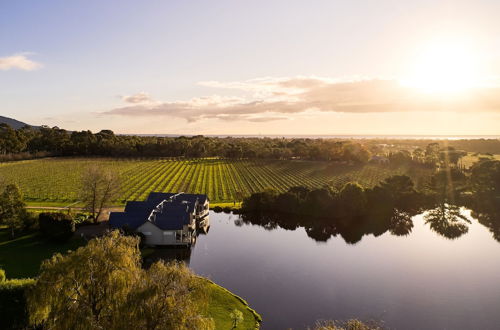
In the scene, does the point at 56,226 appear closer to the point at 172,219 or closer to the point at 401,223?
the point at 172,219

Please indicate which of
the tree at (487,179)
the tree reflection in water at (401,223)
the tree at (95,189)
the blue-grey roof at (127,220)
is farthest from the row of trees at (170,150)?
the blue-grey roof at (127,220)

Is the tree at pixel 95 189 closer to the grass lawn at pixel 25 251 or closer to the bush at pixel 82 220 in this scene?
the bush at pixel 82 220

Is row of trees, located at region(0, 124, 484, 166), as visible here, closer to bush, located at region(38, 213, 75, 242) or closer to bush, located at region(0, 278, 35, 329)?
bush, located at region(38, 213, 75, 242)

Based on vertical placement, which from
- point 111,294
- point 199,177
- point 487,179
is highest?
point 111,294

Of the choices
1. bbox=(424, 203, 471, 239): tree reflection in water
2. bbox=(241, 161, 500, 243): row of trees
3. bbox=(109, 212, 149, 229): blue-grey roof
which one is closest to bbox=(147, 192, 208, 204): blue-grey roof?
bbox=(109, 212, 149, 229): blue-grey roof

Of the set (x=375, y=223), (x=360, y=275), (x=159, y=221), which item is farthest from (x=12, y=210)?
(x=375, y=223)
